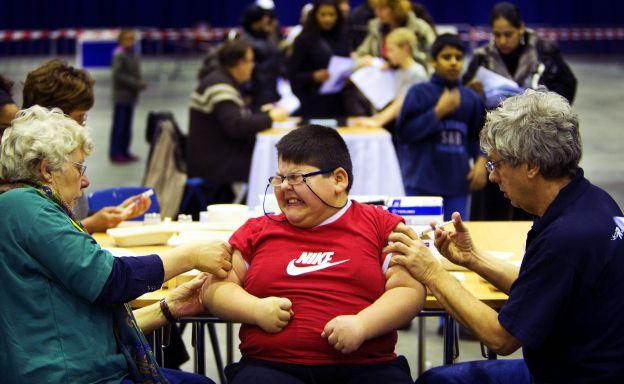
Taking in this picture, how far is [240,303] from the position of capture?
285 centimetres

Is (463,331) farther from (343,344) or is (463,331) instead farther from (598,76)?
(598,76)

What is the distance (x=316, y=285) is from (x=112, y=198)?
2.04 meters

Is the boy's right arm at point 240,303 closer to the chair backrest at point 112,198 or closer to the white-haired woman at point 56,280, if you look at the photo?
the white-haired woman at point 56,280

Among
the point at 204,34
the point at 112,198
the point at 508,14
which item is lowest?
the point at 204,34

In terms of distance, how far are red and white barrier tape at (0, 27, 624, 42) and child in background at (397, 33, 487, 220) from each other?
1648cm

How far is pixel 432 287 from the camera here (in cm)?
281

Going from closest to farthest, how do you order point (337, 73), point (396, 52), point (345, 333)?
point (345, 333)
point (396, 52)
point (337, 73)

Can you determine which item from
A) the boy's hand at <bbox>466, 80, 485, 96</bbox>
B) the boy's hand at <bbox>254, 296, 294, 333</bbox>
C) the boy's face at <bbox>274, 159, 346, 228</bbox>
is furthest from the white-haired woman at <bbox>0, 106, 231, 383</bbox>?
the boy's hand at <bbox>466, 80, 485, 96</bbox>

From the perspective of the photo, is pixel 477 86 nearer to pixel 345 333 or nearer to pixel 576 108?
pixel 345 333

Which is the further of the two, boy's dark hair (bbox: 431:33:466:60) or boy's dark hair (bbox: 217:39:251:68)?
boy's dark hair (bbox: 217:39:251:68)

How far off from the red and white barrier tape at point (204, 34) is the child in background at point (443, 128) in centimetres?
1648

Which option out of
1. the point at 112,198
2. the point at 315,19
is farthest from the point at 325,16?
the point at 112,198

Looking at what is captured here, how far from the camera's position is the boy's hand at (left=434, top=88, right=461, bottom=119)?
18.0 ft

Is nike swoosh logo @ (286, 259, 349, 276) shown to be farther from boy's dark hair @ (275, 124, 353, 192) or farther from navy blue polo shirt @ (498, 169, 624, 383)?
navy blue polo shirt @ (498, 169, 624, 383)
